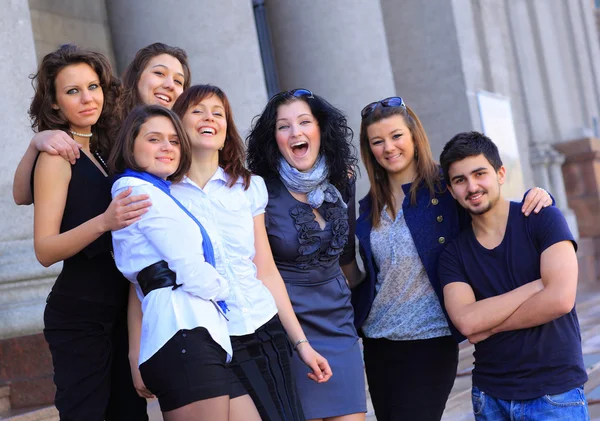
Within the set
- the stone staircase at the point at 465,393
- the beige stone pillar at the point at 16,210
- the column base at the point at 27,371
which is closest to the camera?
the stone staircase at the point at 465,393

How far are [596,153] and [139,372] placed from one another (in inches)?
512

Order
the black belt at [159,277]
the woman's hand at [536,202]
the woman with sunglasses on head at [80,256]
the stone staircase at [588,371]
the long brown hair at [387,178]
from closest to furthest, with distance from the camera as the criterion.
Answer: the black belt at [159,277] → the woman with sunglasses on head at [80,256] → the woman's hand at [536,202] → the long brown hair at [387,178] → the stone staircase at [588,371]

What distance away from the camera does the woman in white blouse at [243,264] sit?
278cm

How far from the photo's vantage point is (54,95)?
309 centimetres

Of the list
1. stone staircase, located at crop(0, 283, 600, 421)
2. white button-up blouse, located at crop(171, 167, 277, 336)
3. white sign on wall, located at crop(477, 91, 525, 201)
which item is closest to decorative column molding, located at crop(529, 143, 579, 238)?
white sign on wall, located at crop(477, 91, 525, 201)

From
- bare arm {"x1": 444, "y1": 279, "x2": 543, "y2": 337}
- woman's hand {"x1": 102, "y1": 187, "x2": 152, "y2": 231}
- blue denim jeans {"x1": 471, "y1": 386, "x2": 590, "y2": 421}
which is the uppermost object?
woman's hand {"x1": 102, "y1": 187, "x2": 152, "y2": 231}

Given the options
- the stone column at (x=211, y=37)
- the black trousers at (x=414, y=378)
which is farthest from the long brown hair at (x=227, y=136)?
the stone column at (x=211, y=37)

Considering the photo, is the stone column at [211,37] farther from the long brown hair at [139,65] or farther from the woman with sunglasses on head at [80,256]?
the woman with sunglasses on head at [80,256]

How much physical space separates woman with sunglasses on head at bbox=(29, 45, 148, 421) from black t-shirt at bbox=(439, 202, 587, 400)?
1.45 m

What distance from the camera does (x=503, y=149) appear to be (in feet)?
32.5

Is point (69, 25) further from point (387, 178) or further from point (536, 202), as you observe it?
point (536, 202)

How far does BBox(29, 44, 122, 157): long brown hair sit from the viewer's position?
3059mm

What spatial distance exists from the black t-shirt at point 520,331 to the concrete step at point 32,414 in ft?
8.10

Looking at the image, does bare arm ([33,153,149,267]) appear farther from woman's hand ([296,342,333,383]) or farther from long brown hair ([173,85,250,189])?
woman's hand ([296,342,333,383])
